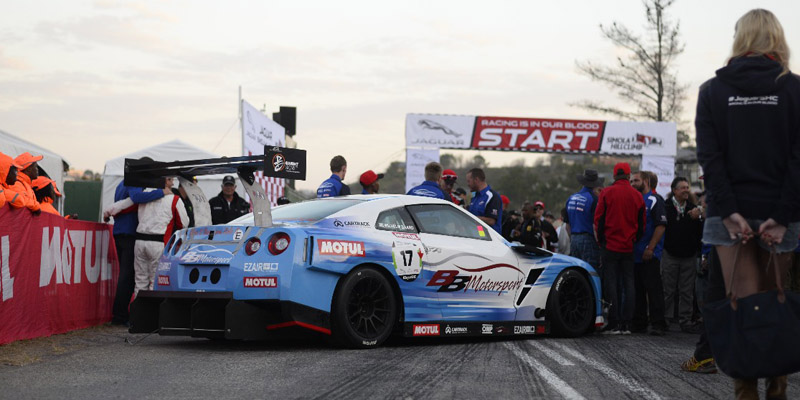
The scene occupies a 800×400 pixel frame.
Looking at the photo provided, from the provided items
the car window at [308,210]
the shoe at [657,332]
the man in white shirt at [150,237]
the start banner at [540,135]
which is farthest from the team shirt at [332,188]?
the start banner at [540,135]

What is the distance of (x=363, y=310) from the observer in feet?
24.9

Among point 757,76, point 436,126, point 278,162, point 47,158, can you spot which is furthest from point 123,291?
point 436,126

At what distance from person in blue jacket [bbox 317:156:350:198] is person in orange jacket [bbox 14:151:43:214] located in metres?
3.05

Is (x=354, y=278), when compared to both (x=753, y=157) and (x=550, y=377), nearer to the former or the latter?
(x=550, y=377)

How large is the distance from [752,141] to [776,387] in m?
1.11

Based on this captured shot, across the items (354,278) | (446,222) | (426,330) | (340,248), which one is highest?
(446,222)

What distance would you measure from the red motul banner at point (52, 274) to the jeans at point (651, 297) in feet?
19.8

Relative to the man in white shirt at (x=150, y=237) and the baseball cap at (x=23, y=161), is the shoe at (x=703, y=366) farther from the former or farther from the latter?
the baseball cap at (x=23, y=161)

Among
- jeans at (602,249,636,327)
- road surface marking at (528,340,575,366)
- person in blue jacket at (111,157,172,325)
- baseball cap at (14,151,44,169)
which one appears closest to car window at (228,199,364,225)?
road surface marking at (528,340,575,366)

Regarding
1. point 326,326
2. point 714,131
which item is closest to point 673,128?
point 326,326

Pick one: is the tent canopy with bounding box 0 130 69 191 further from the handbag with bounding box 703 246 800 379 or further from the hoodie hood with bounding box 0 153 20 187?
the handbag with bounding box 703 246 800 379

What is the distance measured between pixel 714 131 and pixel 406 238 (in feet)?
13.3

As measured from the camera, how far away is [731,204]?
4.17 m

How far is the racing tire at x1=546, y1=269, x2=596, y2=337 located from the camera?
30.2 ft
